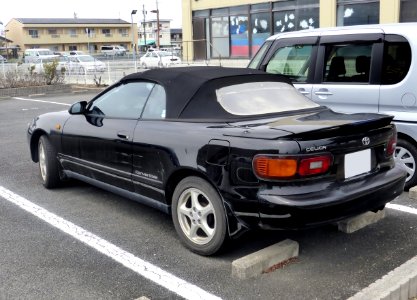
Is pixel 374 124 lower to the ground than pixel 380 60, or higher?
lower

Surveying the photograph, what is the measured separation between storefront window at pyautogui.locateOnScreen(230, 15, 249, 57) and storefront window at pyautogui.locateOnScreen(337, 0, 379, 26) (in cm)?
516

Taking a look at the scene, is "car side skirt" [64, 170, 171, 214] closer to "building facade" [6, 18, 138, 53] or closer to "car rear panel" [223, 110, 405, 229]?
"car rear panel" [223, 110, 405, 229]

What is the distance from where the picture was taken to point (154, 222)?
4.70 metres

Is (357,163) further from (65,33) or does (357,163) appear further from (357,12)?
(65,33)

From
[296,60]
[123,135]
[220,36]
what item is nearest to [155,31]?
[220,36]

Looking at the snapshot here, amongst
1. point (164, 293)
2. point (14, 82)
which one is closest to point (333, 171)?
point (164, 293)

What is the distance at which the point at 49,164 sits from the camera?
5.66 meters

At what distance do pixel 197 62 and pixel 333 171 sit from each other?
76.6 feet

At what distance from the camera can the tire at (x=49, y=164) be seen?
565 centimetres

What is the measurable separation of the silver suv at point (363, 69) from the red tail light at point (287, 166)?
224cm

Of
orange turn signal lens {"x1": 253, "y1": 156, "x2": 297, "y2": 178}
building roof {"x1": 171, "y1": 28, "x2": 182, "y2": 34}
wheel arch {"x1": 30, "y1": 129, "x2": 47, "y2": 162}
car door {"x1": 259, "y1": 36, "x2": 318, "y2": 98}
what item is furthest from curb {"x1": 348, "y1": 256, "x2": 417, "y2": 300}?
building roof {"x1": 171, "y1": 28, "x2": 182, "y2": 34}

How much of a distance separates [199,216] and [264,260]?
24.5 inches

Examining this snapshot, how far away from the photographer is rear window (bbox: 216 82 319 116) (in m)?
4.06

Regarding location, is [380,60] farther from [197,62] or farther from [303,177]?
[197,62]
